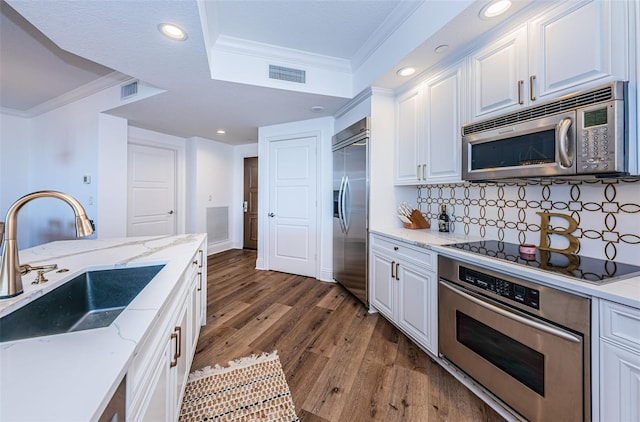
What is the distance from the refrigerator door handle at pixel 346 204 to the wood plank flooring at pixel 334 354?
2.93 ft

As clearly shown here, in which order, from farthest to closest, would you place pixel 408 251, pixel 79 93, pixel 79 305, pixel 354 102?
pixel 79 93, pixel 354 102, pixel 408 251, pixel 79 305

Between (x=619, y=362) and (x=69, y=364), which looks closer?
(x=69, y=364)

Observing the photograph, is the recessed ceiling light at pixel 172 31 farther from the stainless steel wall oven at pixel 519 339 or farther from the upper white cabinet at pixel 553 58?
the stainless steel wall oven at pixel 519 339

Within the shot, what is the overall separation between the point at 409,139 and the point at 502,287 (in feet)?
5.36

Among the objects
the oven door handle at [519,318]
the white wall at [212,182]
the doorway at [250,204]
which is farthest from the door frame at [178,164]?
the oven door handle at [519,318]

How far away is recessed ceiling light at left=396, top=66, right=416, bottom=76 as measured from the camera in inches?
90.0

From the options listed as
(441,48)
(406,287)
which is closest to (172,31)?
(441,48)

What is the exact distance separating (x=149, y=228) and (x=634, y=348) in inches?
220

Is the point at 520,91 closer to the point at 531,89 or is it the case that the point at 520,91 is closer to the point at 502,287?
the point at 531,89

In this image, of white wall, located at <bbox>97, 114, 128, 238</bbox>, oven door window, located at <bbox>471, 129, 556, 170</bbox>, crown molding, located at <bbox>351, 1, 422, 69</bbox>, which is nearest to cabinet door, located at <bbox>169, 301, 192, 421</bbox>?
oven door window, located at <bbox>471, 129, 556, 170</bbox>

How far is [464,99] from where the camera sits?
1963 mm

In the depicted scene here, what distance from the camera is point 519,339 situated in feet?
4.21

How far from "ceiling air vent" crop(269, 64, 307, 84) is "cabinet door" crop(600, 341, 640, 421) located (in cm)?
289

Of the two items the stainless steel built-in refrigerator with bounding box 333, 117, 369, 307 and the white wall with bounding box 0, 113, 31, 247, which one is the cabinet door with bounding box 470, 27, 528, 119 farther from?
the white wall with bounding box 0, 113, 31, 247
